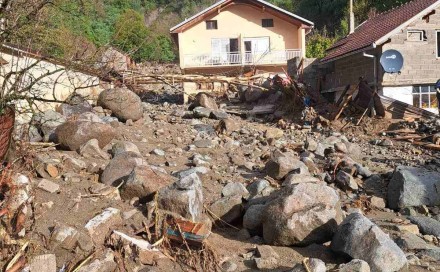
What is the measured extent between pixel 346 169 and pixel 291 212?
16.1ft

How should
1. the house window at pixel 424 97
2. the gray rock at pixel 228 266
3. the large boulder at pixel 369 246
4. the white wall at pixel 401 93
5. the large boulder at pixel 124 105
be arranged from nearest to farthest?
the large boulder at pixel 369 246 < the gray rock at pixel 228 266 < the large boulder at pixel 124 105 < the white wall at pixel 401 93 < the house window at pixel 424 97

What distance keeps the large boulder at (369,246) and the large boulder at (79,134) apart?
6.04 metres

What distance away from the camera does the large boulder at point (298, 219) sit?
6910mm

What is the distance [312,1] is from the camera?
1601 inches

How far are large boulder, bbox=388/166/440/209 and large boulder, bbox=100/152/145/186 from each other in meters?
4.94

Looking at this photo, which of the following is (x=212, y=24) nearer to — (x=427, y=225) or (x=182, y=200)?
(x=427, y=225)

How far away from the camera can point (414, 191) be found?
9.62 meters

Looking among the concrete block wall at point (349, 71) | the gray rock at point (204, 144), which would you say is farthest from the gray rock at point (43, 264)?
the concrete block wall at point (349, 71)

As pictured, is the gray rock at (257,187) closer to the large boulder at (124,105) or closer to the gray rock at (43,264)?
the gray rock at (43,264)

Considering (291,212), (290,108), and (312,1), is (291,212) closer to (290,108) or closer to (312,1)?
(290,108)

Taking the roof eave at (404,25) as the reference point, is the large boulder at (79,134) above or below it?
below

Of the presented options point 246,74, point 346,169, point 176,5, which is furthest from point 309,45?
point 346,169

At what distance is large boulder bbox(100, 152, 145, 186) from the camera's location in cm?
826

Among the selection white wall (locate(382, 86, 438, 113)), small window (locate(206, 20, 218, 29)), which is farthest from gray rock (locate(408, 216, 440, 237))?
small window (locate(206, 20, 218, 29))
